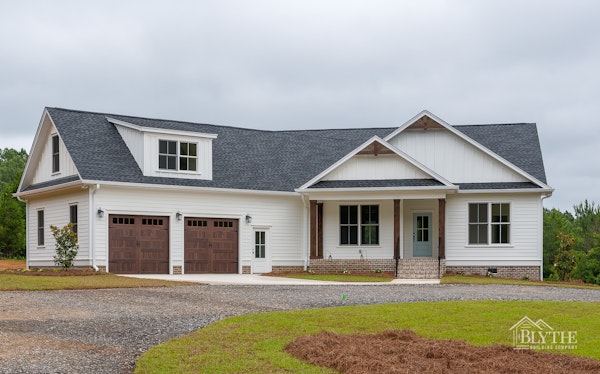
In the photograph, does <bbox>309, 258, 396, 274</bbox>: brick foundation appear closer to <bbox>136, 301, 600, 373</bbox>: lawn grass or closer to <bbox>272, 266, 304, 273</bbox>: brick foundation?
<bbox>272, 266, 304, 273</bbox>: brick foundation

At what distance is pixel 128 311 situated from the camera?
14148mm

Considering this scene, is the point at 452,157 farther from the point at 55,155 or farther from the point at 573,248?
the point at 573,248

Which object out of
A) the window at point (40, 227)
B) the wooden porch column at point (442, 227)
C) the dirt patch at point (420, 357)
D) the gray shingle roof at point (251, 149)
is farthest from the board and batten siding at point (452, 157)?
the dirt patch at point (420, 357)

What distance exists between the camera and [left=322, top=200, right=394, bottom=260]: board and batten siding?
3030 centimetres

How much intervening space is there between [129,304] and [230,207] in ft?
45.8

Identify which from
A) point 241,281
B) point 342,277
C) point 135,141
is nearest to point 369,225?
point 342,277

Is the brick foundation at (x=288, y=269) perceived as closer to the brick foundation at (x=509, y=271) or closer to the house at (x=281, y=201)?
the house at (x=281, y=201)

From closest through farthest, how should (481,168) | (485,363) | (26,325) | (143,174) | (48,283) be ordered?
1. (485,363)
2. (26,325)
3. (48,283)
4. (143,174)
5. (481,168)

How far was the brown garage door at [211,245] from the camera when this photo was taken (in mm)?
28234

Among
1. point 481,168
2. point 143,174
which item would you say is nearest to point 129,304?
point 143,174

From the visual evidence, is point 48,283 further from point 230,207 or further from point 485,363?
point 485,363

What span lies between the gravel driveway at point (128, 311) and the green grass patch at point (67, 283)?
96cm

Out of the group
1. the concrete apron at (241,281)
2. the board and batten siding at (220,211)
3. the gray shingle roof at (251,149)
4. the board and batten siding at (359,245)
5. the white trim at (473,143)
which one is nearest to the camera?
the concrete apron at (241,281)

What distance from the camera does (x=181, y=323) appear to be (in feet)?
42.2
